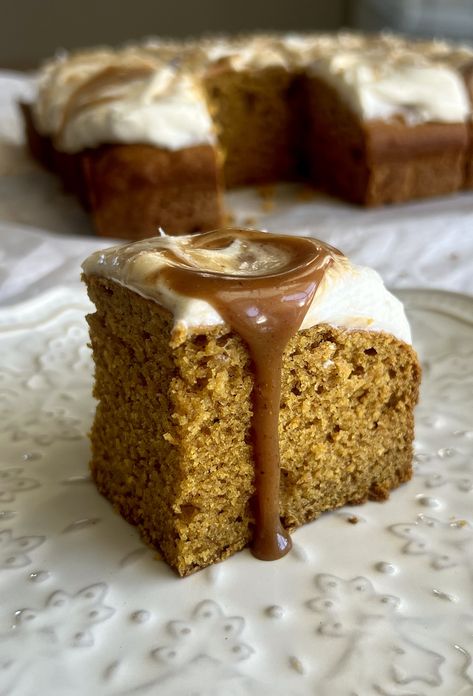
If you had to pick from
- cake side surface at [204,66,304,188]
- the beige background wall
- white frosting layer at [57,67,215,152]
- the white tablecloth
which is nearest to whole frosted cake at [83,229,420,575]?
the white tablecloth

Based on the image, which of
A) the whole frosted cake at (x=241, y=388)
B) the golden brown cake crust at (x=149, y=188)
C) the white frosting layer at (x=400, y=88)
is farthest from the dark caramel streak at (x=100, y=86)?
the whole frosted cake at (x=241, y=388)

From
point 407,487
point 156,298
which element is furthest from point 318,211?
point 156,298

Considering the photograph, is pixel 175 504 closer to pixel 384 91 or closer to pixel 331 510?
pixel 331 510

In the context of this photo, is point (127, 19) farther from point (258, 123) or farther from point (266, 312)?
point (266, 312)

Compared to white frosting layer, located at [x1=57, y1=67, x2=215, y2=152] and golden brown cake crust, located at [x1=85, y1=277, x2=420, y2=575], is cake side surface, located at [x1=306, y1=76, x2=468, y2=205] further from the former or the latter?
golden brown cake crust, located at [x1=85, y1=277, x2=420, y2=575]

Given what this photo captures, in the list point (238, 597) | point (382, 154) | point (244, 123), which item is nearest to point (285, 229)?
point (382, 154)
